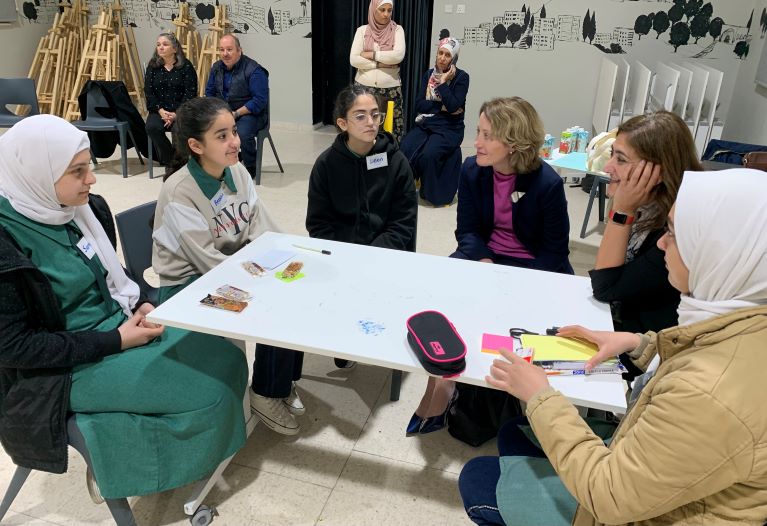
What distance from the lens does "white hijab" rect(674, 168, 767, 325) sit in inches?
35.4

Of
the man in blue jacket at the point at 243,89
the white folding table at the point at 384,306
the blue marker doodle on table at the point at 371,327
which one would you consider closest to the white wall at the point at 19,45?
the man in blue jacket at the point at 243,89

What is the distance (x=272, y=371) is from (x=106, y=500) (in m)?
0.65

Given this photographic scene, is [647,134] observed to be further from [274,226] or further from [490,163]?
[274,226]

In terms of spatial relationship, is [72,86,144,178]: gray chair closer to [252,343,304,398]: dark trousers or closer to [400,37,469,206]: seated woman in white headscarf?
[400,37,469,206]: seated woman in white headscarf

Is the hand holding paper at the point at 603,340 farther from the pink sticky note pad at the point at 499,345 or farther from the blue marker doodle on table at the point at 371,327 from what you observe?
the blue marker doodle on table at the point at 371,327

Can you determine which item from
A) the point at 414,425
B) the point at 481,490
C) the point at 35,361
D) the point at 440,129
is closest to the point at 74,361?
the point at 35,361

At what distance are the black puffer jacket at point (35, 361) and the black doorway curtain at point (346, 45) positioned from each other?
5400 millimetres

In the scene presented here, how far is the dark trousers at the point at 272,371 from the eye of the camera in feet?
6.53

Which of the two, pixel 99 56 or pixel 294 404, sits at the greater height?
pixel 99 56

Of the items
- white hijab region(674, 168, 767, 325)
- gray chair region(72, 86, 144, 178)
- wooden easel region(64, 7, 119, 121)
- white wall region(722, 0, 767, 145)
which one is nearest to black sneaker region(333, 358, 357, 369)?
white hijab region(674, 168, 767, 325)

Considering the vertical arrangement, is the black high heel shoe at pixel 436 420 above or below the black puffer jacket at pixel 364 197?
below

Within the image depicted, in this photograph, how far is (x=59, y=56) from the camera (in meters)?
6.68

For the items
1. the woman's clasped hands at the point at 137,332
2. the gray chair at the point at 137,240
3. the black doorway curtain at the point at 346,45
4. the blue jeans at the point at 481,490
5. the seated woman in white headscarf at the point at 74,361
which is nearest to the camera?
the blue jeans at the point at 481,490

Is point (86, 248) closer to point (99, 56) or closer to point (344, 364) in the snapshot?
point (344, 364)
